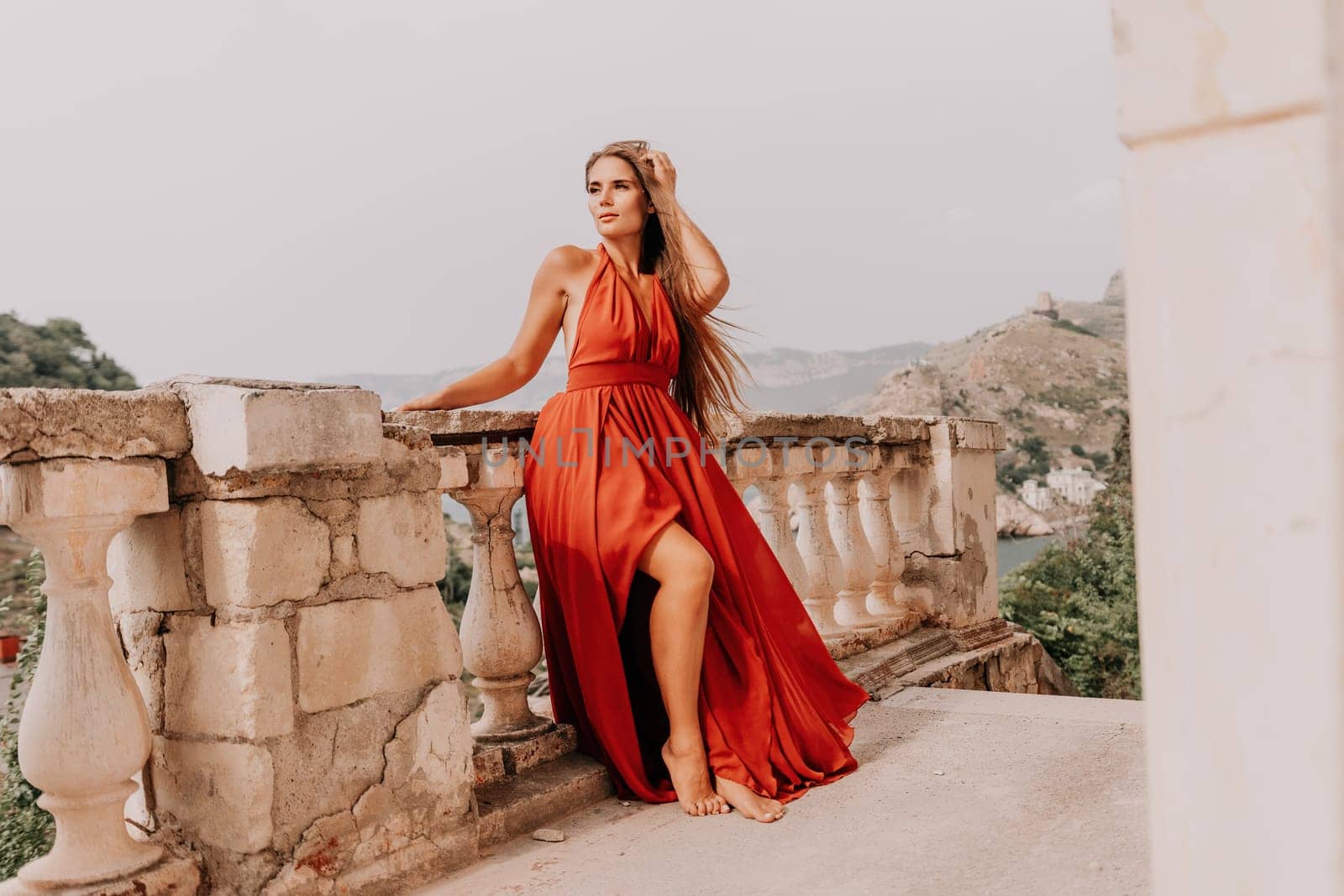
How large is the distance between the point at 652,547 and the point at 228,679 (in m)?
1.11

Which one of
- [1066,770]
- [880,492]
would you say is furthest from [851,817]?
[880,492]

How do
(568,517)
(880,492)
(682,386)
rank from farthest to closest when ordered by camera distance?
(880,492) → (682,386) → (568,517)

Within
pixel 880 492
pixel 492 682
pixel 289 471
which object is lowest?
pixel 492 682

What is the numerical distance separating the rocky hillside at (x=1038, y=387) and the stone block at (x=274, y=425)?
21.8 meters

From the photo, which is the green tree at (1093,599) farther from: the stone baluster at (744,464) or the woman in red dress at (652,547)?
the woman in red dress at (652,547)

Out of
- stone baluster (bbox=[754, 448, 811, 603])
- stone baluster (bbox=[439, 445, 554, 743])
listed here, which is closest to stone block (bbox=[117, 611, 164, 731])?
stone baluster (bbox=[439, 445, 554, 743])

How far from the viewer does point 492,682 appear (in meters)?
2.83

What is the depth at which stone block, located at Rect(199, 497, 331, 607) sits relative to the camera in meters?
1.98

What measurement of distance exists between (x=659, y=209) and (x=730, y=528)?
979 mm

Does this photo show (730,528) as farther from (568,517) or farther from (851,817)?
(851,817)

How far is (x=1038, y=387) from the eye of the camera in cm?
2575

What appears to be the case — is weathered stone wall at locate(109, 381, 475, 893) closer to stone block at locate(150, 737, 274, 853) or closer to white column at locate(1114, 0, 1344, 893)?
stone block at locate(150, 737, 274, 853)

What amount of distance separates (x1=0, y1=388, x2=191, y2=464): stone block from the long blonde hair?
1.49 metres
